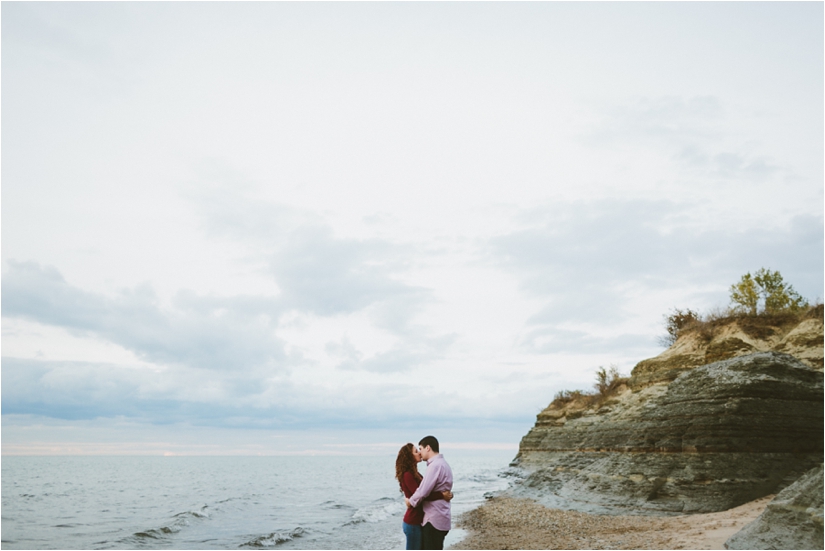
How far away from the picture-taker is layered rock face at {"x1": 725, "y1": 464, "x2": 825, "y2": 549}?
Answer: 397 inches

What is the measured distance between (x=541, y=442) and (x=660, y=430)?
109 ft

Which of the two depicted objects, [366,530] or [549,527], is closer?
[549,527]

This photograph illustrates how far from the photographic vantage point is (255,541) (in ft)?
70.5

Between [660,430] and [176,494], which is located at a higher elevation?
[660,430]

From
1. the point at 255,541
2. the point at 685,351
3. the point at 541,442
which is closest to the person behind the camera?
the point at 255,541

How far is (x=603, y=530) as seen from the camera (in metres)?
16.8

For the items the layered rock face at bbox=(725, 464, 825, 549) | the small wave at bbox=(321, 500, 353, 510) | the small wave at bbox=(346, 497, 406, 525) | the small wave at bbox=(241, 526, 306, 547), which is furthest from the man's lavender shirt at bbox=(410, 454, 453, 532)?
the small wave at bbox=(321, 500, 353, 510)

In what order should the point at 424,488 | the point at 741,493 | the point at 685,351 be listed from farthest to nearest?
the point at 685,351 → the point at 741,493 → the point at 424,488

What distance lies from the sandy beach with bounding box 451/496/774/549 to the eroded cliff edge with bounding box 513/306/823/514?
1052 millimetres

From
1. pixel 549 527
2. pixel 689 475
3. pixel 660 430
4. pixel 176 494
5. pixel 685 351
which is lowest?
pixel 176 494

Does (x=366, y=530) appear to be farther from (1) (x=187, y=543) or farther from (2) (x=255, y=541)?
(1) (x=187, y=543)

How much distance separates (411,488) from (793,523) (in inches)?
311

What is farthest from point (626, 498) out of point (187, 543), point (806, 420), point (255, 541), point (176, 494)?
point (176, 494)

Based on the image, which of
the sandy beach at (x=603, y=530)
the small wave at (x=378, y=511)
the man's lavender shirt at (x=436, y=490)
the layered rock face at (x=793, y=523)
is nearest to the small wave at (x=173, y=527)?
the small wave at (x=378, y=511)
